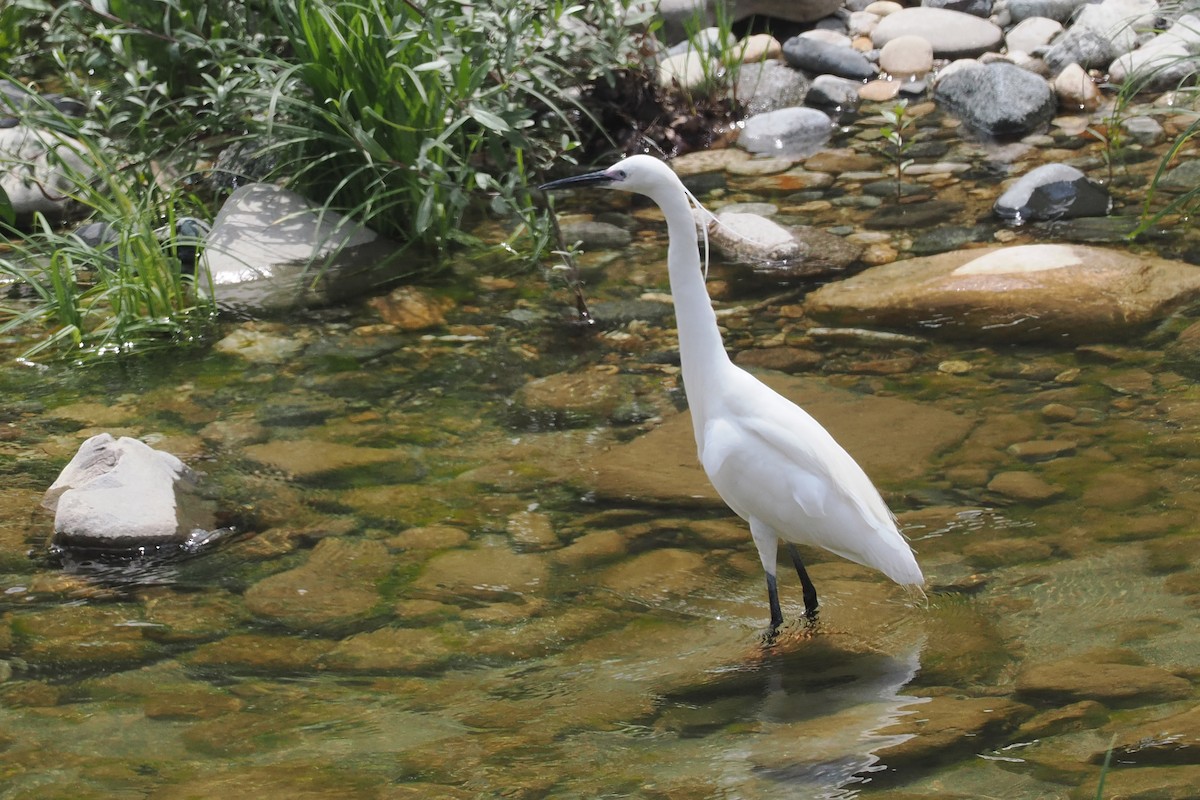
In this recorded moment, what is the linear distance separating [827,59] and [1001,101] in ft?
4.60

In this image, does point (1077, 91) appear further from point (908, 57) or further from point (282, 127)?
point (282, 127)

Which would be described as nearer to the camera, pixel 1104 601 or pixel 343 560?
pixel 1104 601

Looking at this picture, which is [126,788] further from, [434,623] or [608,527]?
[608,527]

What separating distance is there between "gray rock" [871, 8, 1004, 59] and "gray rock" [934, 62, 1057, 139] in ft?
2.74

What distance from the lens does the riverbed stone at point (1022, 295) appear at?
4582 millimetres

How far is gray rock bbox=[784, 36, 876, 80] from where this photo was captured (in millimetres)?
8234

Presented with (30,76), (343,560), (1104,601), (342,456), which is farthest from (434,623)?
(30,76)

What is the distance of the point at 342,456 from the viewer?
4.11 m

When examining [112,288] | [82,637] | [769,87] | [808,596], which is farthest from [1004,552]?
[769,87]

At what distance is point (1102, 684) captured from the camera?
2.41 metres

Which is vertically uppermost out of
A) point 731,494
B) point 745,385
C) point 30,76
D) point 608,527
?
point 30,76

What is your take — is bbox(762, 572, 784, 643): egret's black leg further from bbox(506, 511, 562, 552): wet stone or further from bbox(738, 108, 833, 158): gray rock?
bbox(738, 108, 833, 158): gray rock

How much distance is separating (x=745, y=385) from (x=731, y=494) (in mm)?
293

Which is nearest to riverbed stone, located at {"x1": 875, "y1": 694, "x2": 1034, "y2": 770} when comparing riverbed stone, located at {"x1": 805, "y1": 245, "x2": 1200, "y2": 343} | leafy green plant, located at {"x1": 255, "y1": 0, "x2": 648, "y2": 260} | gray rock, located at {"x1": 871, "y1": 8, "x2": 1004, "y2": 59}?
riverbed stone, located at {"x1": 805, "y1": 245, "x2": 1200, "y2": 343}
